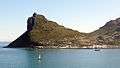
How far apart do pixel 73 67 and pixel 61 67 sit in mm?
6188

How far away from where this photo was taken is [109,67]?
144 meters

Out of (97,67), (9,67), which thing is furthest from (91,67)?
(9,67)

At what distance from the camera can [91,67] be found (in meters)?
142

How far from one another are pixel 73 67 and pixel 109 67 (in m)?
15.5

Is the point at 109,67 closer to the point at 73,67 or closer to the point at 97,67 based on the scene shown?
the point at 97,67

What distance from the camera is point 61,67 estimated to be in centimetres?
14588

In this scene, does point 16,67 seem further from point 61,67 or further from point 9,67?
point 61,67

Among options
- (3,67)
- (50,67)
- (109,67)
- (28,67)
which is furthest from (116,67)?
(3,67)

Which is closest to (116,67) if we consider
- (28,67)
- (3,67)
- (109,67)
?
(109,67)

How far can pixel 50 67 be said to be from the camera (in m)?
148

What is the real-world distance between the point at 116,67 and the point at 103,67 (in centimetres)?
664

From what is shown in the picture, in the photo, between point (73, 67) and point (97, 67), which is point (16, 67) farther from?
point (97, 67)

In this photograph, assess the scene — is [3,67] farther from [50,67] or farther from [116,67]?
[116,67]

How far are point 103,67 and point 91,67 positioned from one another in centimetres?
618
